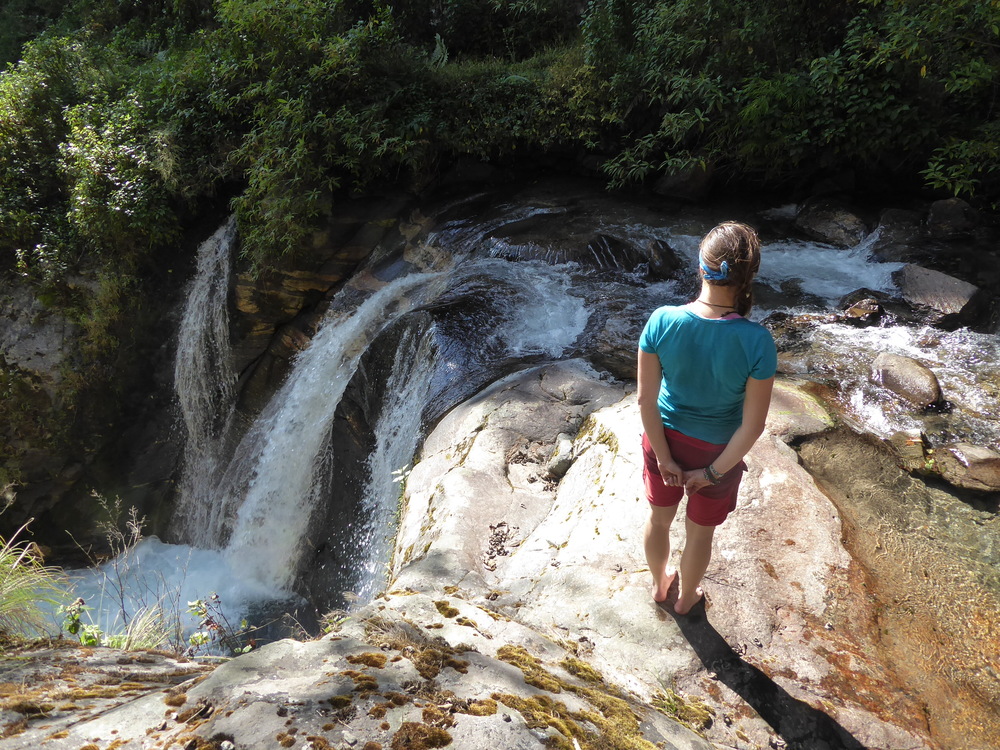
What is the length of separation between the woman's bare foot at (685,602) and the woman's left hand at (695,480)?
0.66 metres

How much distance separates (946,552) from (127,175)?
10.5 metres

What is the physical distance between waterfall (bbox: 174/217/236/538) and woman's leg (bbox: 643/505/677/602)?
7484mm

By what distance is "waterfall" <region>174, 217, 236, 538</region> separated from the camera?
877 centimetres

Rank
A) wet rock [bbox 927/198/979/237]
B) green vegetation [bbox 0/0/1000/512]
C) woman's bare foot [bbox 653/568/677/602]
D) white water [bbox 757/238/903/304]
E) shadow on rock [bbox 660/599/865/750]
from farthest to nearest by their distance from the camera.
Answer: green vegetation [bbox 0/0/1000/512]
wet rock [bbox 927/198/979/237]
white water [bbox 757/238/903/304]
woman's bare foot [bbox 653/568/677/602]
shadow on rock [bbox 660/599/865/750]

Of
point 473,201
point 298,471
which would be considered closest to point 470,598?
point 298,471

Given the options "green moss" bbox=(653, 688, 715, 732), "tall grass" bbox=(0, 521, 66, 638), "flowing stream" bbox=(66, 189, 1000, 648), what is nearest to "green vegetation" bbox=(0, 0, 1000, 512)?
"flowing stream" bbox=(66, 189, 1000, 648)

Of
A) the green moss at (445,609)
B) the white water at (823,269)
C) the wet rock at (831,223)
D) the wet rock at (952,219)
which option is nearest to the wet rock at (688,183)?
A: the wet rock at (831,223)

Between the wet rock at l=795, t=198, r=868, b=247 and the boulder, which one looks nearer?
the boulder

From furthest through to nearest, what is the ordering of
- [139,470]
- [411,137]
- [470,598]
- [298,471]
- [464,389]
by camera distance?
1. [139,470]
2. [411,137]
3. [298,471]
4. [464,389]
5. [470,598]

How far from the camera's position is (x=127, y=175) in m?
8.91

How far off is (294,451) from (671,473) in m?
5.49

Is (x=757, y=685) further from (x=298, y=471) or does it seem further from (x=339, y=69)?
(x=339, y=69)

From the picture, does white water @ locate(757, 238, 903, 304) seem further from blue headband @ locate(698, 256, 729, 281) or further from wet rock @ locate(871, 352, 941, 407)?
blue headband @ locate(698, 256, 729, 281)

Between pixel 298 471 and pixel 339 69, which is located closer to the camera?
pixel 298 471
